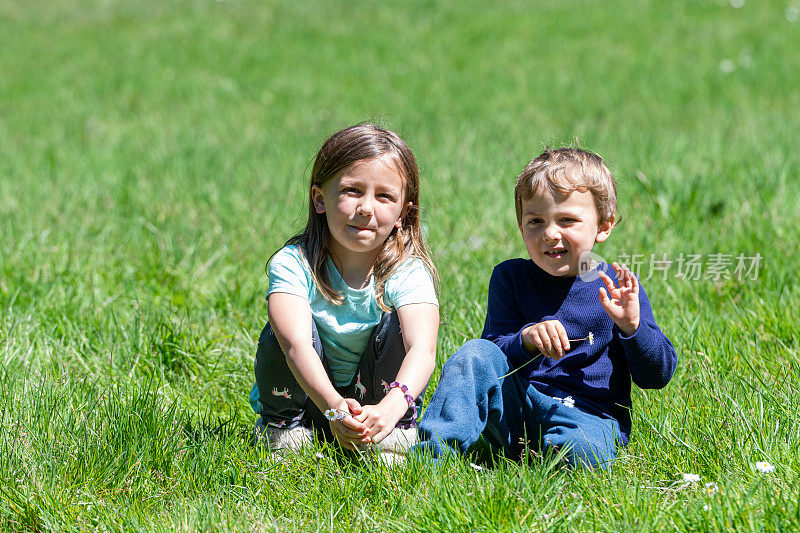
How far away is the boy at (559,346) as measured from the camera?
2332 mm

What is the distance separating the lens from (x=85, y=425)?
238cm

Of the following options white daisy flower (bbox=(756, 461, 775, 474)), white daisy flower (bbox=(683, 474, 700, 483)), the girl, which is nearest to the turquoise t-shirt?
the girl

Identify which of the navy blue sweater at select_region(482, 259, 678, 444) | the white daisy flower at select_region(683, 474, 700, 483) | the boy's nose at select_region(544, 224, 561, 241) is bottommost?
the white daisy flower at select_region(683, 474, 700, 483)

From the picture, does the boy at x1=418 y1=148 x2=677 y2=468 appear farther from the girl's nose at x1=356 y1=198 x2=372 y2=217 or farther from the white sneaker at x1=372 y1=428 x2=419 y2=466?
the girl's nose at x1=356 y1=198 x2=372 y2=217

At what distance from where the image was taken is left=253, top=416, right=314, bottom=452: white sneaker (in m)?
2.50

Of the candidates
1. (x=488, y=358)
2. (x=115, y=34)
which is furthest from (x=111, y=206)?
(x=115, y=34)

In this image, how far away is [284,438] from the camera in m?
2.53

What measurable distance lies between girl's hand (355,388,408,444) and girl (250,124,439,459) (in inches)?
0.4

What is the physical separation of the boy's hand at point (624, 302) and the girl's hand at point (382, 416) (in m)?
0.62

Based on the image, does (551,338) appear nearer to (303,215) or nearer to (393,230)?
(393,230)

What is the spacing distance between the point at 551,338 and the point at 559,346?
0.04 meters

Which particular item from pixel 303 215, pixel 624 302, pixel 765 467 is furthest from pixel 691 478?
pixel 303 215

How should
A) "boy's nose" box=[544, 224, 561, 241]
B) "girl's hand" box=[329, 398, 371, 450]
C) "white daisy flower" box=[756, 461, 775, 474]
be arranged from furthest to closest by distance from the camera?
1. "boy's nose" box=[544, 224, 561, 241]
2. "girl's hand" box=[329, 398, 371, 450]
3. "white daisy flower" box=[756, 461, 775, 474]

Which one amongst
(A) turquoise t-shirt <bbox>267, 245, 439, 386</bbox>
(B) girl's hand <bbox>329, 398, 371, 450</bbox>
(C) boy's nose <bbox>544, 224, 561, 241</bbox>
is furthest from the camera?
(A) turquoise t-shirt <bbox>267, 245, 439, 386</bbox>
